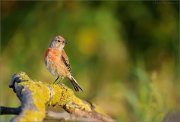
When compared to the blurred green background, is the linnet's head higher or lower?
lower

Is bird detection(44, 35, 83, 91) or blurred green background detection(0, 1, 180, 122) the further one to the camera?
blurred green background detection(0, 1, 180, 122)

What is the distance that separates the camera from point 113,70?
7.65 m

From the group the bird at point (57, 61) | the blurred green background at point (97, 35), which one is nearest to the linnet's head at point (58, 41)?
the bird at point (57, 61)

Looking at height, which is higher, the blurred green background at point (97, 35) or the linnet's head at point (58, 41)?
the blurred green background at point (97, 35)

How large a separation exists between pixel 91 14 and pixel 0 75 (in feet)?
4.37

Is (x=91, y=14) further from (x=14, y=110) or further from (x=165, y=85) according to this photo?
(x=14, y=110)

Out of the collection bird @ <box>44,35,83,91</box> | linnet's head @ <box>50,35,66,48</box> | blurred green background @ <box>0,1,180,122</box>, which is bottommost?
bird @ <box>44,35,83,91</box>

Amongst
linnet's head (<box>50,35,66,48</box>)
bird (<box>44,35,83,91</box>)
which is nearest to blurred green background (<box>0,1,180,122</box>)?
bird (<box>44,35,83,91</box>)

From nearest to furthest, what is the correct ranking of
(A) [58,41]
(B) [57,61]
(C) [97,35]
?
(A) [58,41]
(B) [57,61]
(C) [97,35]

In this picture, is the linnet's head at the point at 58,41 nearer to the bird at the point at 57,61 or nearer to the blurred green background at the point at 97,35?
the bird at the point at 57,61

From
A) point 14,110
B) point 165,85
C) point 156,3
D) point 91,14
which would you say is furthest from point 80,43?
point 14,110

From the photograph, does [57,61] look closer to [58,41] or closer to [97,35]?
[58,41]

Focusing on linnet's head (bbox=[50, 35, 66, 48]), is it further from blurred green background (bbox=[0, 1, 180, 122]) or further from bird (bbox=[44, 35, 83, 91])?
blurred green background (bbox=[0, 1, 180, 122])

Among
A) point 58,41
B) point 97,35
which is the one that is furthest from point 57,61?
point 97,35
